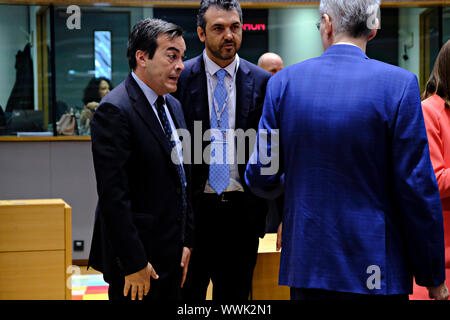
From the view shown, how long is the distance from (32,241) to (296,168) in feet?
8.05

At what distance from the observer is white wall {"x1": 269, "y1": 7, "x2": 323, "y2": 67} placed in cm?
625

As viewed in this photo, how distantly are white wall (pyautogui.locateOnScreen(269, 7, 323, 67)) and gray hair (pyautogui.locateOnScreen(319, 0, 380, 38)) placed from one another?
4.44m

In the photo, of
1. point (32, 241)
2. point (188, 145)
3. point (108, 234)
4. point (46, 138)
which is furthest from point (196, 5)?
point (108, 234)

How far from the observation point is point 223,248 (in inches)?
95.8

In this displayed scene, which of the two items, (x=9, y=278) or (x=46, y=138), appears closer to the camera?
(x=9, y=278)

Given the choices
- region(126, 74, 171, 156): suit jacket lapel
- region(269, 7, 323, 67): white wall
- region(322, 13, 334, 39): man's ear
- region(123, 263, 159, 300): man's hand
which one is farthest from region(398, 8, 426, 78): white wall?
region(123, 263, 159, 300): man's hand

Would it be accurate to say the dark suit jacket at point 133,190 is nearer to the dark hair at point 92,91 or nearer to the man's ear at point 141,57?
the man's ear at point 141,57

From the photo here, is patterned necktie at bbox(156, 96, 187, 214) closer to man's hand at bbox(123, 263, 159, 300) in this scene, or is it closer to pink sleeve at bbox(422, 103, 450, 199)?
man's hand at bbox(123, 263, 159, 300)

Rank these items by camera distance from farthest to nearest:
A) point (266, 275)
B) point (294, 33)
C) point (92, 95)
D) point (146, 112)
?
1. point (294, 33)
2. point (92, 95)
3. point (266, 275)
4. point (146, 112)

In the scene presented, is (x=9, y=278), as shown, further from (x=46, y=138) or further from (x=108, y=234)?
(x=46, y=138)

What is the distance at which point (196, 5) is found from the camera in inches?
240

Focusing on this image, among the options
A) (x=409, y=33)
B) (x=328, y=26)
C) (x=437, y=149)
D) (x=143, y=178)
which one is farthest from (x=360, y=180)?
(x=409, y=33)

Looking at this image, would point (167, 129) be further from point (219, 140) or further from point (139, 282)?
point (139, 282)

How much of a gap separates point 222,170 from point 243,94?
13.0 inches
